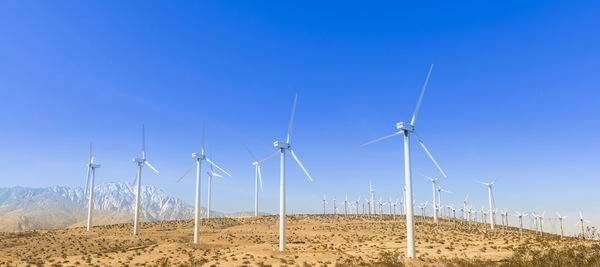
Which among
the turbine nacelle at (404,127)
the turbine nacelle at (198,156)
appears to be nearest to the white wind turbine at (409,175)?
the turbine nacelle at (404,127)

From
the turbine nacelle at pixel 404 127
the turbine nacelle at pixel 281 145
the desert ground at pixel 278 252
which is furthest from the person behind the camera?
the turbine nacelle at pixel 281 145

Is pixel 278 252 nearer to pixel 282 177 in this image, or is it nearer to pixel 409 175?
pixel 282 177

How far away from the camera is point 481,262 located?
40.0m

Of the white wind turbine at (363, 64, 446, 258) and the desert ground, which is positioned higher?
the white wind turbine at (363, 64, 446, 258)

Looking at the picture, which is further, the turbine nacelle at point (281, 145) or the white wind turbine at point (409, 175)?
the turbine nacelle at point (281, 145)

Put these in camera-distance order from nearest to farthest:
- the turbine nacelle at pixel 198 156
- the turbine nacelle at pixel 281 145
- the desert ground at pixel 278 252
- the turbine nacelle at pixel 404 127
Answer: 1. the desert ground at pixel 278 252
2. the turbine nacelle at pixel 404 127
3. the turbine nacelle at pixel 281 145
4. the turbine nacelle at pixel 198 156

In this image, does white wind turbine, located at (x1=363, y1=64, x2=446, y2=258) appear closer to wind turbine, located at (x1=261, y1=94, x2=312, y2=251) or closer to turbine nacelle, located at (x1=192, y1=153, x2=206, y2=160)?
wind turbine, located at (x1=261, y1=94, x2=312, y2=251)

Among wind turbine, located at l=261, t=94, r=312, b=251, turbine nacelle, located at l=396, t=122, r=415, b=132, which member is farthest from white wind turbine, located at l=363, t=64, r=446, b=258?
wind turbine, located at l=261, t=94, r=312, b=251

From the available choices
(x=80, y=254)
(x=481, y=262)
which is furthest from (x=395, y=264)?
(x=80, y=254)

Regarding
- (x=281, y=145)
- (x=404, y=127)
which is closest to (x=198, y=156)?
(x=281, y=145)

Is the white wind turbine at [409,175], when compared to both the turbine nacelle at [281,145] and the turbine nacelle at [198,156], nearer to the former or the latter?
the turbine nacelle at [281,145]

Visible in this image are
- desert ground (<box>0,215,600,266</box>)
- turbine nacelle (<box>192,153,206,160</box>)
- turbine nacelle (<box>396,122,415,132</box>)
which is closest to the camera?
desert ground (<box>0,215,600,266</box>)

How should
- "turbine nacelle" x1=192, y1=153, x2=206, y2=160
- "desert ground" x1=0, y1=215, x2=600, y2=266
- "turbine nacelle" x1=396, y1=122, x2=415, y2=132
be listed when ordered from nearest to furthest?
"desert ground" x1=0, y1=215, x2=600, y2=266 < "turbine nacelle" x1=396, y1=122, x2=415, y2=132 < "turbine nacelle" x1=192, y1=153, x2=206, y2=160

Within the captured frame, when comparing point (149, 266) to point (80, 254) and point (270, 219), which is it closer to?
point (80, 254)
